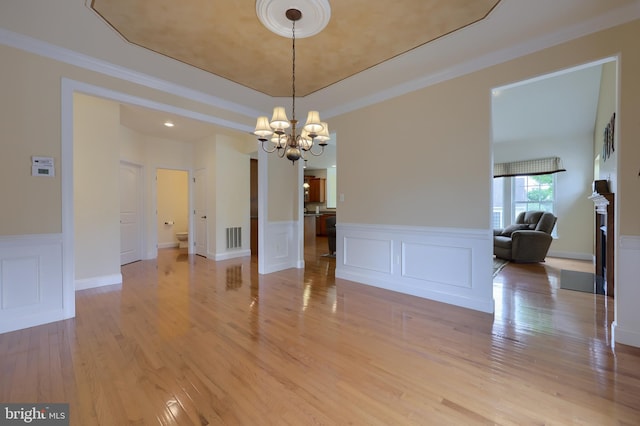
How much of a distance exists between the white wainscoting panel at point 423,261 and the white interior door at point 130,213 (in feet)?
14.2

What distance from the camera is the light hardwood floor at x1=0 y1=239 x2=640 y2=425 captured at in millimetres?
1481

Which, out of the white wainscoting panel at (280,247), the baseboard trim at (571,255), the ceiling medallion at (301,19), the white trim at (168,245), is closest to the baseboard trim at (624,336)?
the ceiling medallion at (301,19)

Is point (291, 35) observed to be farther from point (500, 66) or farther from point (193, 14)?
point (500, 66)

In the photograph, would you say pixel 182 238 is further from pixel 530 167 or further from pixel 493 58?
pixel 530 167

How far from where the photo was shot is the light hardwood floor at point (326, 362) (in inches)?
58.3

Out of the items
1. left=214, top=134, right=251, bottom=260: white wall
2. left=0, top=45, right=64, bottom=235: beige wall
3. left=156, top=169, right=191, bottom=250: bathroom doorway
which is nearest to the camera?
left=0, top=45, right=64, bottom=235: beige wall

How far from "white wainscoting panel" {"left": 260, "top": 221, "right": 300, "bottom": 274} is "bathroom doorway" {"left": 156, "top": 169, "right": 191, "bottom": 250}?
3.70m

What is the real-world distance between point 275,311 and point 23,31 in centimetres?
353

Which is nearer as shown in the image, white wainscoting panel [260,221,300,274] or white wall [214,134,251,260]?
white wainscoting panel [260,221,300,274]

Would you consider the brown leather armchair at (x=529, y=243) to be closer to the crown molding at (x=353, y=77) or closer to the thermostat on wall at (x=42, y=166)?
the crown molding at (x=353, y=77)

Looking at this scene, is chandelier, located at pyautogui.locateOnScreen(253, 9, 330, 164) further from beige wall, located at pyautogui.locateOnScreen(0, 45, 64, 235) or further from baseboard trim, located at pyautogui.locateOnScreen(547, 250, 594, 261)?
baseboard trim, located at pyautogui.locateOnScreen(547, 250, 594, 261)

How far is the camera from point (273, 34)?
2463 mm

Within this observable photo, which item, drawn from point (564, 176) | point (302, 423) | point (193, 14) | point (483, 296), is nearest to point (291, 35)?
point (193, 14)

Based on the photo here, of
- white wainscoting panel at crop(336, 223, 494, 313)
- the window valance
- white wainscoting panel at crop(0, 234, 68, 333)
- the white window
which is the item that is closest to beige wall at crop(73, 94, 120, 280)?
white wainscoting panel at crop(0, 234, 68, 333)
